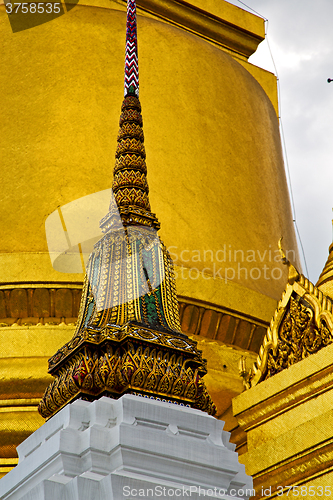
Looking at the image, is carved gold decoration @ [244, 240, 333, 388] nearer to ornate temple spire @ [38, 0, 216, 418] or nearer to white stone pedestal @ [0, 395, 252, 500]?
ornate temple spire @ [38, 0, 216, 418]

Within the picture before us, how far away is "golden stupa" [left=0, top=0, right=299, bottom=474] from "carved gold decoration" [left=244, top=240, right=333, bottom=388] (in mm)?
1075

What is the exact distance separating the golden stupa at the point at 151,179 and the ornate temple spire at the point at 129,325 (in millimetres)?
1880

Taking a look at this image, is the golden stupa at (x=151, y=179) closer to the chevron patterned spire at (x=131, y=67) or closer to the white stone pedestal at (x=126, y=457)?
the chevron patterned spire at (x=131, y=67)

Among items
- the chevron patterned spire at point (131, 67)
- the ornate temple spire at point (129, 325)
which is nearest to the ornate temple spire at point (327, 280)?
the ornate temple spire at point (129, 325)

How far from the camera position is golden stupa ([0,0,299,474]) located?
552cm

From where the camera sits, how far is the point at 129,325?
2.91 meters

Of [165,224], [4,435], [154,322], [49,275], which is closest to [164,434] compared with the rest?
[154,322]

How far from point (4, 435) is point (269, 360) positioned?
176 centimetres

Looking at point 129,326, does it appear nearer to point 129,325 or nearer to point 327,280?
point 129,325

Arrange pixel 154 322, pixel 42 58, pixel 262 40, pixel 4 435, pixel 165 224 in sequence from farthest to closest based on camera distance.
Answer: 1. pixel 262 40
2. pixel 42 58
3. pixel 165 224
4. pixel 4 435
5. pixel 154 322

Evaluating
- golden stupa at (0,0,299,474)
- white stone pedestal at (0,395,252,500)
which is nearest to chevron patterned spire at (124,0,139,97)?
white stone pedestal at (0,395,252,500)

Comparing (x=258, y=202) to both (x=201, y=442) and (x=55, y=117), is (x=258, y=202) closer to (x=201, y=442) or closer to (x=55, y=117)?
(x=55, y=117)

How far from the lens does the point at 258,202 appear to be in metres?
7.34

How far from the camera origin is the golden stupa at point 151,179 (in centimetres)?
552
